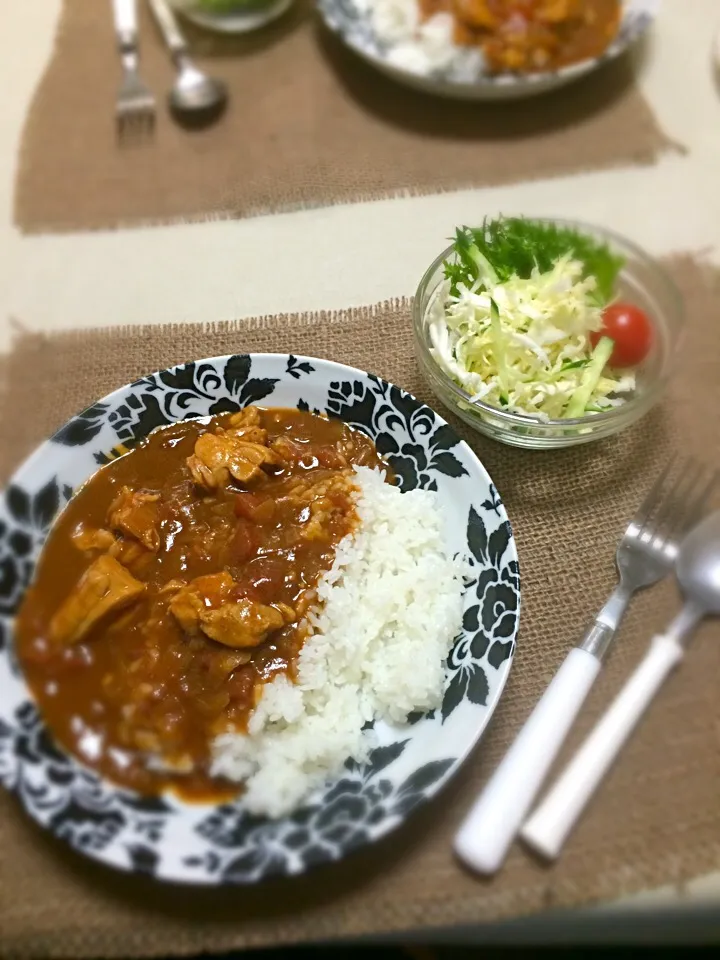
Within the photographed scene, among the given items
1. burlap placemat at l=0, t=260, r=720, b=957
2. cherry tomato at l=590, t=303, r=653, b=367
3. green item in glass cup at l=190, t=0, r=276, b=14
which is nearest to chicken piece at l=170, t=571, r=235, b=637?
burlap placemat at l=0, t=260, r=720, b=957

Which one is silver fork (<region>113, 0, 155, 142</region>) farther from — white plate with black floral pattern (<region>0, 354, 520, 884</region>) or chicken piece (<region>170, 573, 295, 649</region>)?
chicken piece (<region>170, 573, 295, 649</region>)

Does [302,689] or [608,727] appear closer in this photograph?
[608,727]

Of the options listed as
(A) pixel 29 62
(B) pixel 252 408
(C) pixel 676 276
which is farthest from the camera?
(A) pixel 29 62

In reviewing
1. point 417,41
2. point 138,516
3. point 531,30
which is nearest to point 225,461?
point 138,516

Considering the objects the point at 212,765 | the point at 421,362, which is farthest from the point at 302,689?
the point at 421,362

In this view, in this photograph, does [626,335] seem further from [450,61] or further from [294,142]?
[294,142]

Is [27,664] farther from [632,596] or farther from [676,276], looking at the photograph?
[676,276]
